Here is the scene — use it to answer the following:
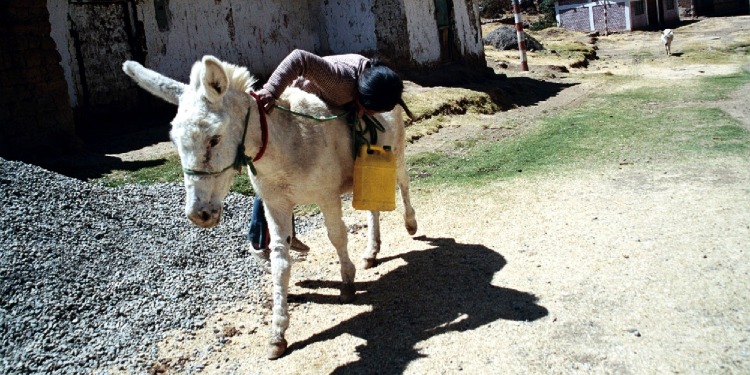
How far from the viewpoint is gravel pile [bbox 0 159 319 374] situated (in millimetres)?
4125

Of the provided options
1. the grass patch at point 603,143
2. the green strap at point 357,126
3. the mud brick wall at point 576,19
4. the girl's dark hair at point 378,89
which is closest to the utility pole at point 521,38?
the grass patch at point 603,143

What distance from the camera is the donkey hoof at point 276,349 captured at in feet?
12.9

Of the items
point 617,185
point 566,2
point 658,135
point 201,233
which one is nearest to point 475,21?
point 658,135

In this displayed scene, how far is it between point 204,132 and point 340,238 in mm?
1454

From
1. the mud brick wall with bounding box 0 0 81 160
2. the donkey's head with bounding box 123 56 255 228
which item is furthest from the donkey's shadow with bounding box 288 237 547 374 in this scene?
the mud brick wall with bounding box 0 0 81 160

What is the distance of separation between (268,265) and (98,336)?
1.55m

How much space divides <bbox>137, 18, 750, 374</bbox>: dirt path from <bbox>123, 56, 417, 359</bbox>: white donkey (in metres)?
0.42

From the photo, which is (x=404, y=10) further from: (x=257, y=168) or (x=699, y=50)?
(x=699, y=50)

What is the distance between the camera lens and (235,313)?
4680 millimetres

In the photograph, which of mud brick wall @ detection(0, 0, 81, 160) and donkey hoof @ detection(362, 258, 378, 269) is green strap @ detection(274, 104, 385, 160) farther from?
mud brick wall @ detection(0, 0, 81, 160)

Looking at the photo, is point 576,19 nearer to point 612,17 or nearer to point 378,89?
point 612,17

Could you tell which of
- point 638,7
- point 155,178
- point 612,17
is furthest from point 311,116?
point 638,7

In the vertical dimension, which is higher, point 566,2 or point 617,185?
point 566,2

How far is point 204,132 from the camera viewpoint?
3.39m
